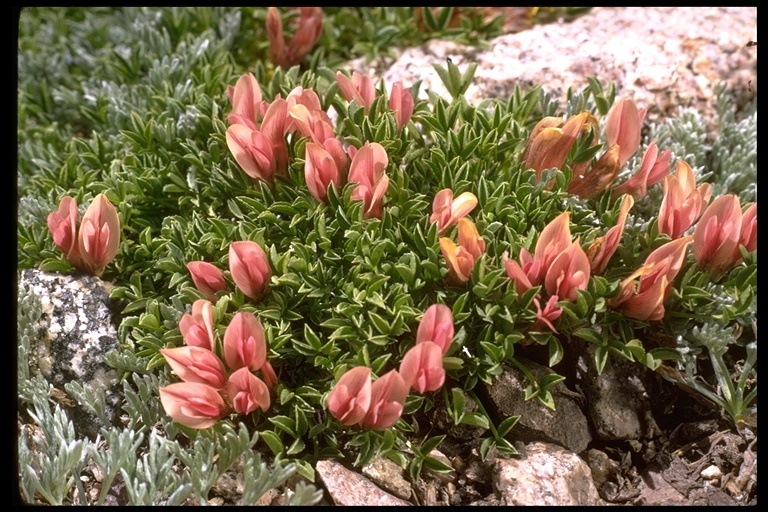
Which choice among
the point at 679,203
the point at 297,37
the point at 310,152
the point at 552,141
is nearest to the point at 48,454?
the point at 310,152

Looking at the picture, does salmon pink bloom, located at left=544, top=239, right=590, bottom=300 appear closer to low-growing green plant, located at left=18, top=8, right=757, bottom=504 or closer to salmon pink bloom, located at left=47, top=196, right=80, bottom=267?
low-growing green plant, located at left=18, top=8, right=757, bottom=504

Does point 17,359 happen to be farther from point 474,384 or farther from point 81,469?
point 474,384

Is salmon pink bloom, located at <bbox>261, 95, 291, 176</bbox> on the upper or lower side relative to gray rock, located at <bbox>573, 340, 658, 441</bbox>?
upper

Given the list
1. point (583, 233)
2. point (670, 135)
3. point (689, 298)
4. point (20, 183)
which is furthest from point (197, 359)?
point (670, 135)

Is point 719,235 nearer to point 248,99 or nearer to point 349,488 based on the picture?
point 349,488

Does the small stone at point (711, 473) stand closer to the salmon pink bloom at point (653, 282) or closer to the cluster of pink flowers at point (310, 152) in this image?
the salmon pink bloom at point (653, 282)

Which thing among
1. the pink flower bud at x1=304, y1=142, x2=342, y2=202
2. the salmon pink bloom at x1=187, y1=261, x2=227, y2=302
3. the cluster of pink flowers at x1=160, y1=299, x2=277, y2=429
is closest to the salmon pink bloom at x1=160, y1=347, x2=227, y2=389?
the cluster of pink flowers at x1=160, y1=299, x2=277, y2=429
